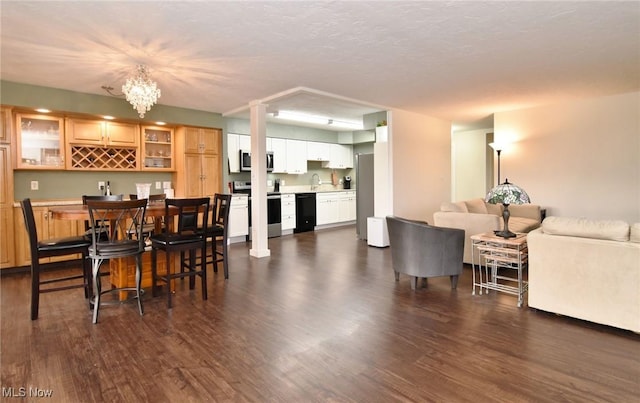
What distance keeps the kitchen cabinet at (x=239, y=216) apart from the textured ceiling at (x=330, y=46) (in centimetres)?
223

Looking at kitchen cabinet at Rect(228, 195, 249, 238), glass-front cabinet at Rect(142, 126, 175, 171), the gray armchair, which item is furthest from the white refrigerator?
glass-front cabinet at Rect(142, 126, 175, 171)

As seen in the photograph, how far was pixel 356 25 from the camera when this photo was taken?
2.86 meters

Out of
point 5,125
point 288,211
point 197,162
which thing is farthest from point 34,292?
point 288,211

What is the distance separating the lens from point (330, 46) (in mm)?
3287

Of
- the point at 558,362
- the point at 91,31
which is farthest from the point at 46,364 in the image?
the point at 558,362

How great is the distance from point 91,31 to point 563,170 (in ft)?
22.7

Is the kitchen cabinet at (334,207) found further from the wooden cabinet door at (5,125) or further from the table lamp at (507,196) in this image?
the wooden cabinet door at (5,125)

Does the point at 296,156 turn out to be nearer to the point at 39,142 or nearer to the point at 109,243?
the point at 39,142

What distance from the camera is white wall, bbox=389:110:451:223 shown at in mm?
6266

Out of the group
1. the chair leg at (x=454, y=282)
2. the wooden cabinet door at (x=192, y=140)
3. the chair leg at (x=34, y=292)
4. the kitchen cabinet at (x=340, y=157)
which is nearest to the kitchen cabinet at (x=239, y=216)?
the wooden cabinet door at (x=192, y=140)

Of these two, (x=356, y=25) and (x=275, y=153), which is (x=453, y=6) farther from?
(x=275, y=153)

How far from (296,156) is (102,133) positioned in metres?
3.95

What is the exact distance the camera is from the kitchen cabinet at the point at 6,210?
14.8ft

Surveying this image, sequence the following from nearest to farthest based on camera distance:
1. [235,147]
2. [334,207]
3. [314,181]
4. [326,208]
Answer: [235,147], [326,208], [334,207], [314,181]
